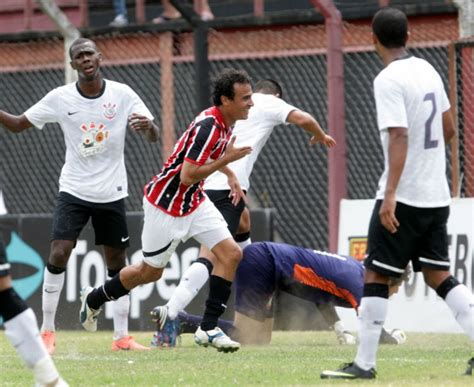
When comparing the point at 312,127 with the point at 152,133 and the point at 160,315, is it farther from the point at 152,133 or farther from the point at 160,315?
the point at 160,315

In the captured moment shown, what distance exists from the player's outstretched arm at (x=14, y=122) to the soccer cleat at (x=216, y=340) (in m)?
2.05

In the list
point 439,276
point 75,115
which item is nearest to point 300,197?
point 75,115

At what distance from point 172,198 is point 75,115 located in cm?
125

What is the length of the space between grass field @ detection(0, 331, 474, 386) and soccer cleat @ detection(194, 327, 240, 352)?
6 centimetres

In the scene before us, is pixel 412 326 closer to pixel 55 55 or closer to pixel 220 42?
pixel 220 42

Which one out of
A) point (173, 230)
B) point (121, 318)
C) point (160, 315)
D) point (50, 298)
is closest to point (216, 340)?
point (173, 230)

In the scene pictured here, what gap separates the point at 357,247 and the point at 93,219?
281cm

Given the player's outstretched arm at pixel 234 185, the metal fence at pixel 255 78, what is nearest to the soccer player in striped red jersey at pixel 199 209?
the player's outstretched arm at pixel 234 185

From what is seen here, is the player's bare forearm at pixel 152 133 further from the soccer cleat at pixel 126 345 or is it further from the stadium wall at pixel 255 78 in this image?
the stadium wall at pixel 255 78

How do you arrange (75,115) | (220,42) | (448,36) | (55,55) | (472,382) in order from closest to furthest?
(472,382) < (75,115) < (448,36) < (220,42) < (55,55)

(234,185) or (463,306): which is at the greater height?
(234,185)

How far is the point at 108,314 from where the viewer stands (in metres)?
13.2

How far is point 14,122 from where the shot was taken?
10.4 meters

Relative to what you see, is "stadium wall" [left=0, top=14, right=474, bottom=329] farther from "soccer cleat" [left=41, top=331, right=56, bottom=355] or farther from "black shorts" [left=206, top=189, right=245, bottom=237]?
"soccer cleat" [left=41, top=331, right=56, bottom=355]
